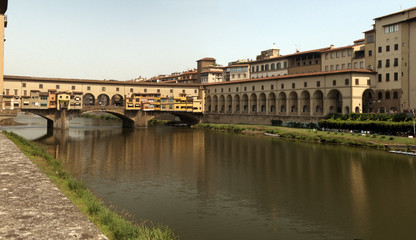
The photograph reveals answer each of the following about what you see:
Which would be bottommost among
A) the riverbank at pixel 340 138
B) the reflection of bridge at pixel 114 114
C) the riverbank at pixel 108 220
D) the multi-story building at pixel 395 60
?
the riverbank at pixel 108 220

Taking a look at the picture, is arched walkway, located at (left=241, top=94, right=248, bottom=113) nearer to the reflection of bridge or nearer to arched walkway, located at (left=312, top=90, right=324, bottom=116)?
the reflection of bridge

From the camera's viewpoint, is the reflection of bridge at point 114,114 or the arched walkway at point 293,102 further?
the arched walkway at point 293,102

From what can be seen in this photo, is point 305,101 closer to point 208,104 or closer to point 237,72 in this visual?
point 208,104

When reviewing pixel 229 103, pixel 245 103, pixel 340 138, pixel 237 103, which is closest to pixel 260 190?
pixel 340 138

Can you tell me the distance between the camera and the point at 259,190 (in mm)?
22141

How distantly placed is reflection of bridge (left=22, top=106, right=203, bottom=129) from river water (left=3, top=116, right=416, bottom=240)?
32022 mm

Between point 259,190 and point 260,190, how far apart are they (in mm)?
65

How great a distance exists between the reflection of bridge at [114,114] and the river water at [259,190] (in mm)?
32022

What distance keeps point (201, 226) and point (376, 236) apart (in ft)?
24.7

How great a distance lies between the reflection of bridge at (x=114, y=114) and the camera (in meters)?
68.3

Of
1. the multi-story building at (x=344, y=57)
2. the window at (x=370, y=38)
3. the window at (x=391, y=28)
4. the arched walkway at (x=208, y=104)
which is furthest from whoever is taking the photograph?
the arched walkway at (x=208, y=104)

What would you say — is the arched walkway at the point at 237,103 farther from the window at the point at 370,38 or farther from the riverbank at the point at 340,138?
the window at the point at 370,38

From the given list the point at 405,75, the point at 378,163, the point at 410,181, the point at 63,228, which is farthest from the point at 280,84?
the point at 63,228

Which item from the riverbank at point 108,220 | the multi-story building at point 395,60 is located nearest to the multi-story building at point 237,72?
the multi-story building at point 395,60
